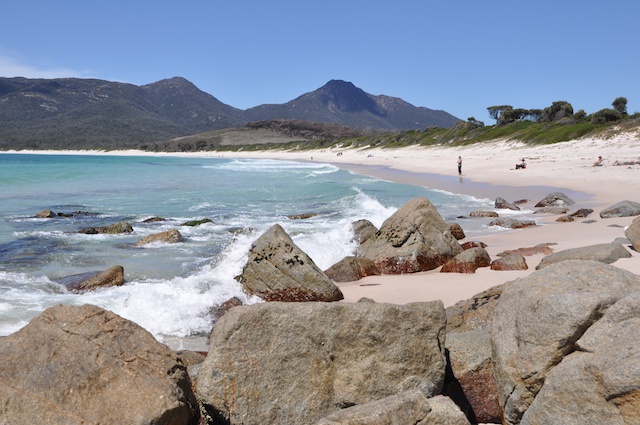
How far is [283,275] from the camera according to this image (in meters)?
8.02

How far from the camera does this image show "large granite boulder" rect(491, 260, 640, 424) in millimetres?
3406

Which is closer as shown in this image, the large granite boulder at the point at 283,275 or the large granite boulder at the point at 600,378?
the large granite boulder at the point at 600,378

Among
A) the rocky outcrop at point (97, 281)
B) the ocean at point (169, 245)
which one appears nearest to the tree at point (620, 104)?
the ocean at point (169, 245)

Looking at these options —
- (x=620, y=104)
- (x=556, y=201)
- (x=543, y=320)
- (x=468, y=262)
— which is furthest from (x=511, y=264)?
(x=620, y=104)

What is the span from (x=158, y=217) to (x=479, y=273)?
13058mm

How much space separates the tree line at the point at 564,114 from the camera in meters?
47.6

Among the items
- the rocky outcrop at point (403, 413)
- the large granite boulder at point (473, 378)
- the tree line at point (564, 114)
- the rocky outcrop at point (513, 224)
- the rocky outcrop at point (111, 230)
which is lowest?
the rocky outcrop at point (111, 230)

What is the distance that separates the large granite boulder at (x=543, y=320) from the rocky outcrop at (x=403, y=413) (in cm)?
62

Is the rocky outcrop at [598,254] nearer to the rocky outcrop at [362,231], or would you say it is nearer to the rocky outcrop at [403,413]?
the rocky outcrop at [362,231]

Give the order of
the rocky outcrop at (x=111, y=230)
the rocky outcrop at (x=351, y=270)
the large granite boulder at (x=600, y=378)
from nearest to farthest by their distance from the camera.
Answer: the large granite boulder at (x=600, y=378) → the rocky outcrop at (x=351, y=270) → the rocky outcrop at (x=111, y=230)

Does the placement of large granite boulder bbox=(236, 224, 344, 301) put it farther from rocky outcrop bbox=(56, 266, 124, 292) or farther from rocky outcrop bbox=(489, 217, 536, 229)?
rocky outcrop bbox=(489, 217, 536, 229)

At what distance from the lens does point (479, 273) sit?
881 cm

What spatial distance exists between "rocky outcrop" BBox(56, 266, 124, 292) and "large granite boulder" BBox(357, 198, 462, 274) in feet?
15.2

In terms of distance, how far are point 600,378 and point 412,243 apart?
7103mm
